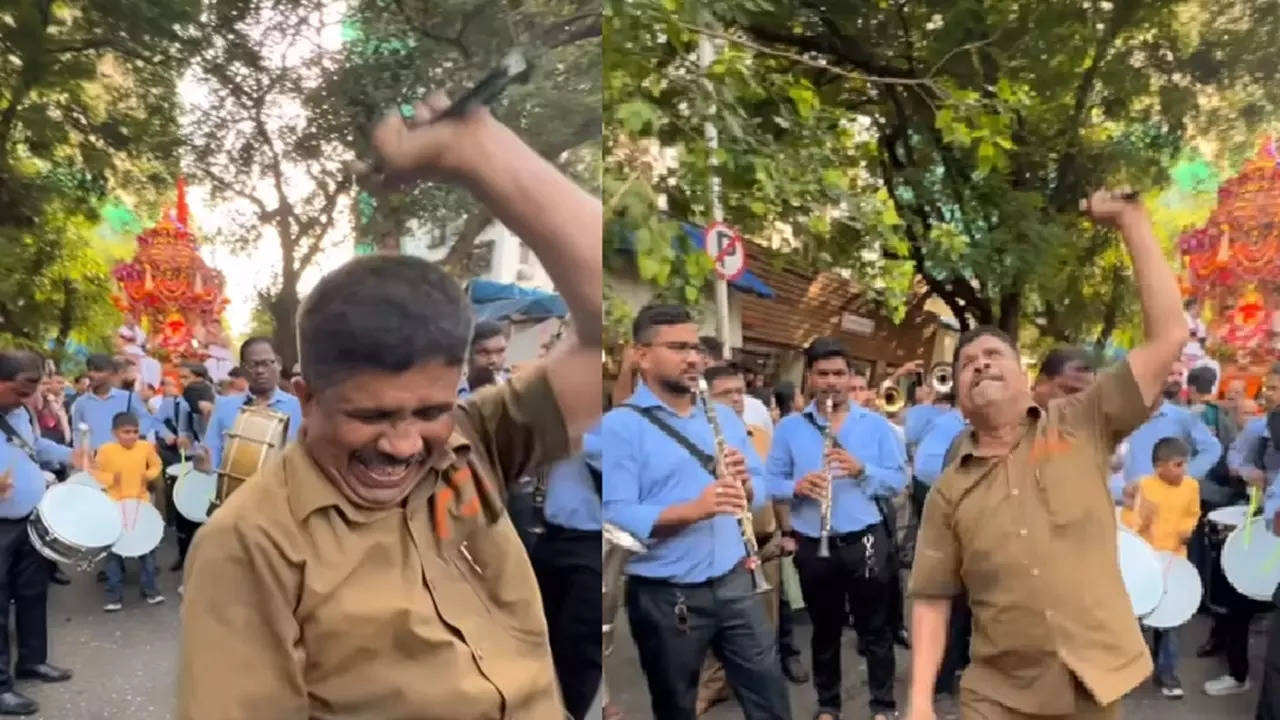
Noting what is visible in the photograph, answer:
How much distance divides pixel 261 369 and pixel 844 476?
194 centimetres

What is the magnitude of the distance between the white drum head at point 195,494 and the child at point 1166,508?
223 cm

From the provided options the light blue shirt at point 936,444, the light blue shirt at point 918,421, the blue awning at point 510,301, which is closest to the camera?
the blue awning at point 510,301

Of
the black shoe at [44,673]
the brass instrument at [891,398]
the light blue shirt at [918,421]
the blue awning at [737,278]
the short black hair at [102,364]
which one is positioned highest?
the blue awning at [737,278]

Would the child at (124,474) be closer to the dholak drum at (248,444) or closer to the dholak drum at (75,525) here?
the dholak drum at (75,525)

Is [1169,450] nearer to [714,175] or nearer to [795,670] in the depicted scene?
[795,670]

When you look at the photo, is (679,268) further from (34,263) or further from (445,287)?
(34,263)

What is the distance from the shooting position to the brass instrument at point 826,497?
3.23 meters

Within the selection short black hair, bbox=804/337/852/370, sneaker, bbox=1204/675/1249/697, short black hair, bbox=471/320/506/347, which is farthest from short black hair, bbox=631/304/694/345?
sneaker, bbox=1204/675/1249/697

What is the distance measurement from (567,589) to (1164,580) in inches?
73.4

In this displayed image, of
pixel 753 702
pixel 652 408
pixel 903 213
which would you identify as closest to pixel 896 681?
pixel 753 702

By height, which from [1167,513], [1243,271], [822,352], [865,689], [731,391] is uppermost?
[1243,271]

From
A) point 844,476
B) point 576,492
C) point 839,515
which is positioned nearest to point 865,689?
point 839,515

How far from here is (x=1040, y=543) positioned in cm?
260

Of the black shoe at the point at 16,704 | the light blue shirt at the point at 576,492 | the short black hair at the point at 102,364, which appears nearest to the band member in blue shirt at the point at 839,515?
the light blue shirt at the point at 576,492
